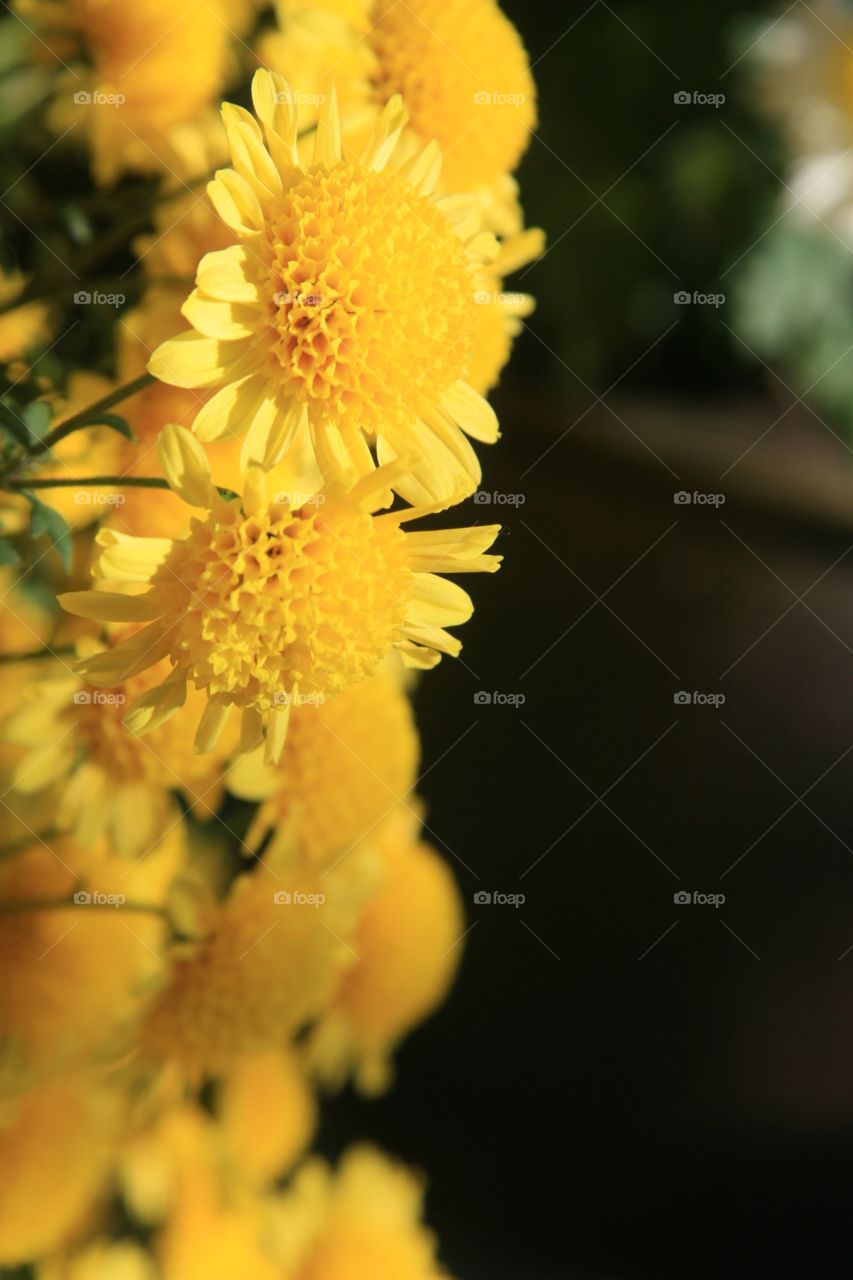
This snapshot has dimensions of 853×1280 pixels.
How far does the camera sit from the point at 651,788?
77cm

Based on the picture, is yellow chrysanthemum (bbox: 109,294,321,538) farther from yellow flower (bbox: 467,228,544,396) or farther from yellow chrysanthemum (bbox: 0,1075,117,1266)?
yellow chrysanthemum (bbox: 0,1075,117,1266)

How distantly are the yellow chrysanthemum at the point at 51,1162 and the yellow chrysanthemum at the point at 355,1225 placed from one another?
0.12m

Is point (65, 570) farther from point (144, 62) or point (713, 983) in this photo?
point (713, 983)

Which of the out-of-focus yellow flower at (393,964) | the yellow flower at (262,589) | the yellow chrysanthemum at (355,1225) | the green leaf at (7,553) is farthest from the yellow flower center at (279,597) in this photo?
the yellow chrysanthemum at (355,1225)

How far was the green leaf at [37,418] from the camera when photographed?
0.59 metres

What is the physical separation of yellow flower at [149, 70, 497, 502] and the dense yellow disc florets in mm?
89

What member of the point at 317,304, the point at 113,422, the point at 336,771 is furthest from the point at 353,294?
the point at 336,771

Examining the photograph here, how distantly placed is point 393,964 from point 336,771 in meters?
0.14

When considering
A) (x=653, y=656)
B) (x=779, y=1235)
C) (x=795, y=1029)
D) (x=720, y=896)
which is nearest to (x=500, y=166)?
(x=653, y=656)

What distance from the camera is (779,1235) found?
79 cm

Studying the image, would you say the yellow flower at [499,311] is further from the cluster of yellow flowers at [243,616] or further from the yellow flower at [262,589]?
the yellow flower at [262,589]

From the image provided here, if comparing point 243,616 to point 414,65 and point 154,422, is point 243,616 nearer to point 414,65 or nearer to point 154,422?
point 154,422

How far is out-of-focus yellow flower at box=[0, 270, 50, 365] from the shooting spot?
624mm

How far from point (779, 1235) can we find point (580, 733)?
38cm
